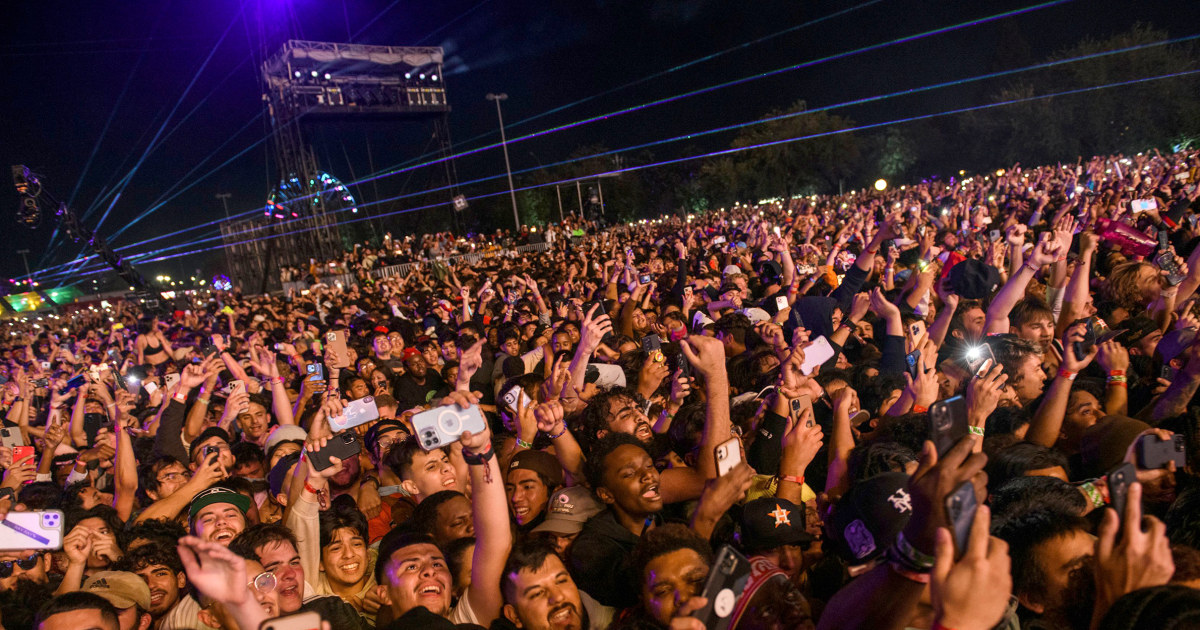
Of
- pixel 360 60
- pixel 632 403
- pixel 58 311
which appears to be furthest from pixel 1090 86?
pixel 58 311

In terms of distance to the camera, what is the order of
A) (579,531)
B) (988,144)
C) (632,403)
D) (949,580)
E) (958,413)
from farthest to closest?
(988,144) < (632,403) < (579,531) < (958,413) < (949,580)

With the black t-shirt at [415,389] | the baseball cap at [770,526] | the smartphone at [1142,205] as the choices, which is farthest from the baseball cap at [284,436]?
the smartphone at [1142,205]

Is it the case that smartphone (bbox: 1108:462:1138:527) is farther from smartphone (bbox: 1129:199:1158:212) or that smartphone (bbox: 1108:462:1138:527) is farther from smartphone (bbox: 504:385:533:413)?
smartphone (bbox: 1129:199:1158:212)

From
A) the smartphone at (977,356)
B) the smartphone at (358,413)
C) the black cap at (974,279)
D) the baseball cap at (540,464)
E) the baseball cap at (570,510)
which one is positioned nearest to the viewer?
the baseball cap at (570,510)

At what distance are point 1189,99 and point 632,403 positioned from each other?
48.5 m

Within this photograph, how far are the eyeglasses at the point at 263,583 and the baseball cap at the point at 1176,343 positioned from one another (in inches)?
198

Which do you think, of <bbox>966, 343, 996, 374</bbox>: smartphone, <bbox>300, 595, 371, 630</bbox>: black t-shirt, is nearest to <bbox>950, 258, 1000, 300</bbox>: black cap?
<bbox>966, 343, 996, 374</bbox>: smartphone

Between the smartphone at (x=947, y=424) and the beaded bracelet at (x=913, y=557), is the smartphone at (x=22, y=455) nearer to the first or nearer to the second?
the beaded bracelet at (x=913, y=557)

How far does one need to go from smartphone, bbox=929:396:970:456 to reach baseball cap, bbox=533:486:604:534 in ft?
5.61

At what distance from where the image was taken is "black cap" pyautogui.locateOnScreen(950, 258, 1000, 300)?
19.7 feet

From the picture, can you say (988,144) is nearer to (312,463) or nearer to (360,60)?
(360,60)

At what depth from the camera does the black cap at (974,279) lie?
6008 millimetres

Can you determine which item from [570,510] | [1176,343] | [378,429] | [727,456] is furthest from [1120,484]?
[378,429]

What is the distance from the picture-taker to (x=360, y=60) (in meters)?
37.8
